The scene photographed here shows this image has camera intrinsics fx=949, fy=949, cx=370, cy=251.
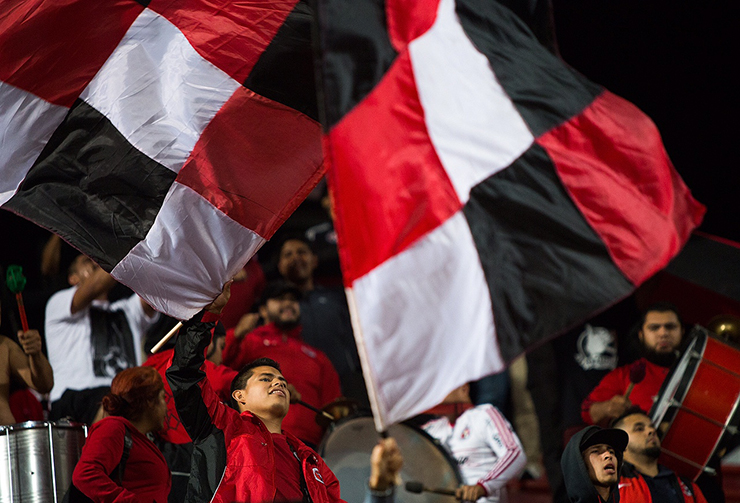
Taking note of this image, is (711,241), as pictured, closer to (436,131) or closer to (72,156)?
(436,131)

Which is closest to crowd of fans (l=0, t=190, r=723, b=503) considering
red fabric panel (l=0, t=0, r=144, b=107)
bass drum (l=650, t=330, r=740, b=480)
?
bass drum (l=650, t=330, r=740, b=480)

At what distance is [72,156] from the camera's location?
442cm

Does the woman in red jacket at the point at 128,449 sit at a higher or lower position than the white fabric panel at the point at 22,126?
lower

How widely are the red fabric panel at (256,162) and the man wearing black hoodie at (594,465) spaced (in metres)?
2.08

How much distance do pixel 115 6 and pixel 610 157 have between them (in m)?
2.42

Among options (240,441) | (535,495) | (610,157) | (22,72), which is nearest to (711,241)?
(535,495)

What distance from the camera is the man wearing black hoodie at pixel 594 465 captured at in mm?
4938

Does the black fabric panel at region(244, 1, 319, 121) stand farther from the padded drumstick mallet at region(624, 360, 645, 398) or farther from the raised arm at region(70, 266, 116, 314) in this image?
the padded drumstick mallet at region(624, 360, 645, 398)

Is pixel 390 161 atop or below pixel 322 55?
below

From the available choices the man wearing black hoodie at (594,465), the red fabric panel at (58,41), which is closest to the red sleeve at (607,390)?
the man wearing black hoodie at (594,465)

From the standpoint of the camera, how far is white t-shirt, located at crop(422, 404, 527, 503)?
6168 millimetres

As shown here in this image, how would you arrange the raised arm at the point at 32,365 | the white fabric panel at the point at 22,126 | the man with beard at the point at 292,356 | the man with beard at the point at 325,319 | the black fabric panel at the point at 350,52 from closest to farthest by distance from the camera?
the black fabric panel at the point at 350,52, the white fabric panel at the point at 22,126, the raised arm at the point at 32,365, the man with beard at the point at 292,356, the man with beard at the point at 325,319

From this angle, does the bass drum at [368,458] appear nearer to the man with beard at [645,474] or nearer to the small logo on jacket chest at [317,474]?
the man with beard at [645,474]

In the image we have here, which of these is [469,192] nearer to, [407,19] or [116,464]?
[407,19]
